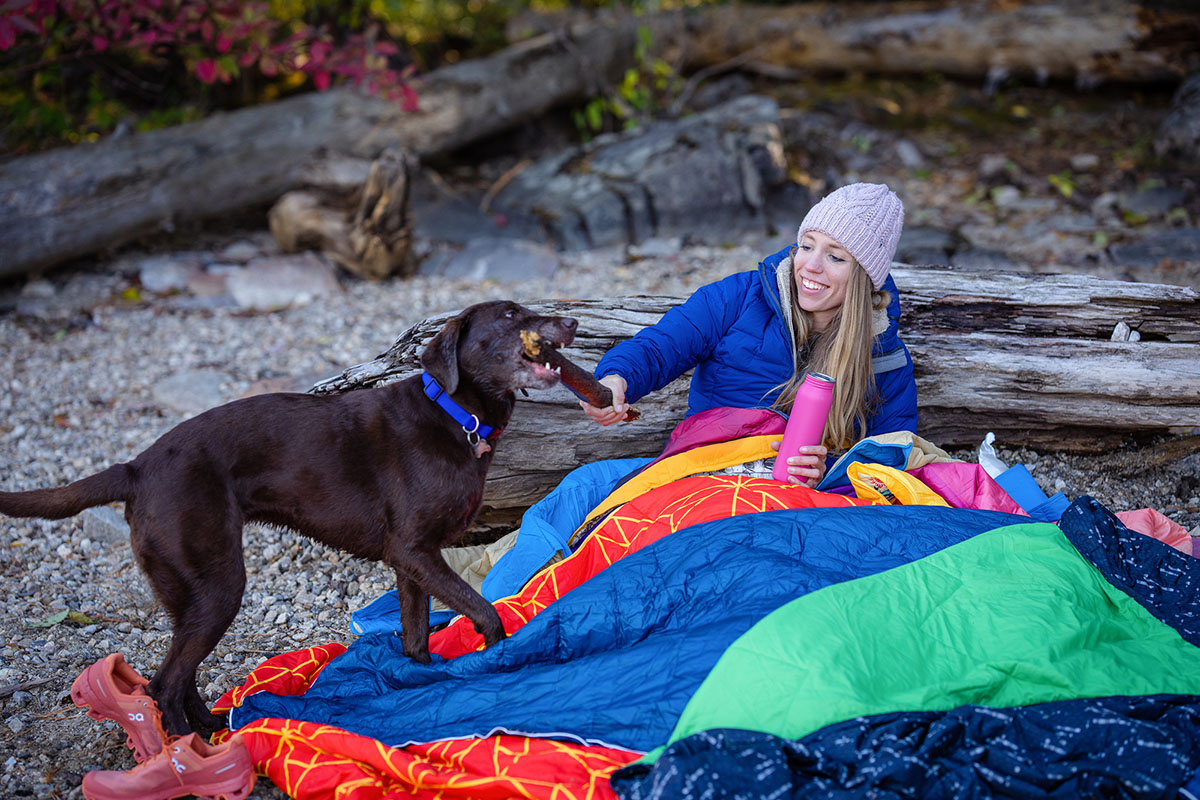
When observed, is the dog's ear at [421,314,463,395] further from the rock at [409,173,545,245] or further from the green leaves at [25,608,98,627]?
the rock at [409,173,545,245]

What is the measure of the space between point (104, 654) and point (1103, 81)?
11.4m

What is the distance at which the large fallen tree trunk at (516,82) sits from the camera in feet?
24.9

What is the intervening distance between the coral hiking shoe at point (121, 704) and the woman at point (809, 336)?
1.80m

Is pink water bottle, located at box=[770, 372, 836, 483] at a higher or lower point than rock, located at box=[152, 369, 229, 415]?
higher

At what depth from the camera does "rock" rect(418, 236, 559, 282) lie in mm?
8289

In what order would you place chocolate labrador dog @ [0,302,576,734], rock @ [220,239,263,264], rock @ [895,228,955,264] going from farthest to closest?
rock @ [220,239,263,264]
rock @ [895,228,955,264]
chocolate labrador dog @ [0,302,576,734]

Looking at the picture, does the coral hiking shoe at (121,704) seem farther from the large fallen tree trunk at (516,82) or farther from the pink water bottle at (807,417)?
the large fallen tree trunk at (516,82)

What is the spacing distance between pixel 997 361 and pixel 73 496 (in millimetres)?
4021

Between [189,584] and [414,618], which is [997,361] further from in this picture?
[189,584]

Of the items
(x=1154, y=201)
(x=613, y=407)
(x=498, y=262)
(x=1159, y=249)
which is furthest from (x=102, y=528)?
(x=1154, y=201)

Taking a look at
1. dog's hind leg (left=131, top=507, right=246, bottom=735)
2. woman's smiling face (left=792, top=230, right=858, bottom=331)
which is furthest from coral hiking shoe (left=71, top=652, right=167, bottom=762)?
woman's smiling face (left=792, top=230, right=858, bottom=331)

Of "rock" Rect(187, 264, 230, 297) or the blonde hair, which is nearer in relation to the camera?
the blonde hair

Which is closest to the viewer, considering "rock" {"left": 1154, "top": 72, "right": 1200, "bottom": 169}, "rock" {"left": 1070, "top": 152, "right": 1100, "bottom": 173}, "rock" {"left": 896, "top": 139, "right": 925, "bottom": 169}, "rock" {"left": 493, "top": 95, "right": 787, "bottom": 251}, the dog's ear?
the dog's ear

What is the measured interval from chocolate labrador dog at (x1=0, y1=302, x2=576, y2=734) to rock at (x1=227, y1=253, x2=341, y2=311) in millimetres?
4872
